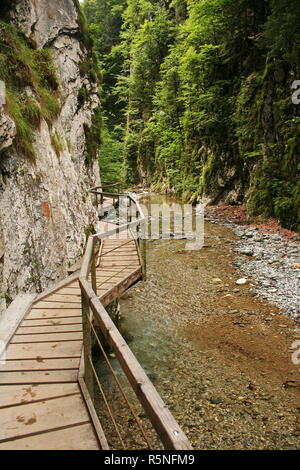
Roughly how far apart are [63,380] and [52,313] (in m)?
1.70

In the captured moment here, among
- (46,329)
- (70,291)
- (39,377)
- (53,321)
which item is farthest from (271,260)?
(39,377)

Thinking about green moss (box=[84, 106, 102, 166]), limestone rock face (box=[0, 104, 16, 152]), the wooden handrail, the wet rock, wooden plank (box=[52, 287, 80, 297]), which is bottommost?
the wet rock

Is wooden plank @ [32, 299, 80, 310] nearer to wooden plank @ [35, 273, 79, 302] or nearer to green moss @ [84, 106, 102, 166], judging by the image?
wooden plank @ [35, 273, 79, 302]

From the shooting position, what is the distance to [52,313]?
4.86 metres

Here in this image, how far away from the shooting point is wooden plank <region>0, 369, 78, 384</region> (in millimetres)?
3311

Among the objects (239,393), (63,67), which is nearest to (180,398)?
(239,393)

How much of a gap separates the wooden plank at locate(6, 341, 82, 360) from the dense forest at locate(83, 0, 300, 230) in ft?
37.3

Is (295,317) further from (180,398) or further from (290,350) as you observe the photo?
(180,398)

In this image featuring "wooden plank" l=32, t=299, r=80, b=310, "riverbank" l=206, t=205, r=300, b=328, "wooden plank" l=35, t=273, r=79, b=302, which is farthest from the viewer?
"riverbank" l=206, t=205, r=300, b=328

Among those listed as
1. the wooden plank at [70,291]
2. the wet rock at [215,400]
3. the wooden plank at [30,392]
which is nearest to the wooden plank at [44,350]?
the wooden plank at [30,392]

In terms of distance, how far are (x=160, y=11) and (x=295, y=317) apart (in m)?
33.4

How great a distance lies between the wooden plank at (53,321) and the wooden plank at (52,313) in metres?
0.07

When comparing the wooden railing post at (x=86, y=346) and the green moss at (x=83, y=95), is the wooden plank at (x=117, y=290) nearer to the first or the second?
the wooden railing post at (x=86, y=346)

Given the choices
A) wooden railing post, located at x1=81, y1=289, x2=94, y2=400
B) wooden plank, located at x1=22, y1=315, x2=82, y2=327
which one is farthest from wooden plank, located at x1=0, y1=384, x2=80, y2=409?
wooden plank, located at x1=22, y1=315, x2=82, y2=327
